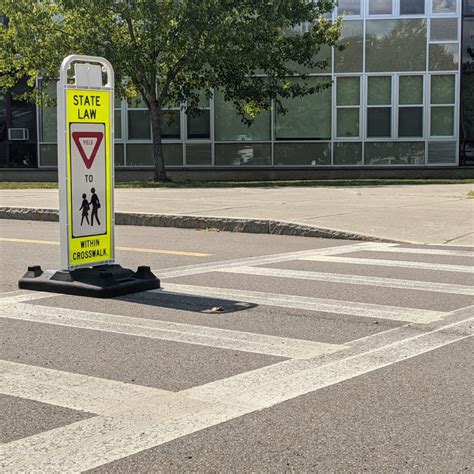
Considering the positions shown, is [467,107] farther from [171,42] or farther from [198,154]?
[171,42]

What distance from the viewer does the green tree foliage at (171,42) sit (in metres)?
25.2

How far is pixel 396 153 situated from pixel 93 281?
24320 mm

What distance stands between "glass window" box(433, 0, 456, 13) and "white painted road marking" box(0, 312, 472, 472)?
87.0ft

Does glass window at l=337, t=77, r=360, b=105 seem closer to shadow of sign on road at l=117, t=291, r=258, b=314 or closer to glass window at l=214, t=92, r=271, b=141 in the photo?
glass window at l=214, t=92, r=271, b=141

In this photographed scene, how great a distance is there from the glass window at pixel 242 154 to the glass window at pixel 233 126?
253mm

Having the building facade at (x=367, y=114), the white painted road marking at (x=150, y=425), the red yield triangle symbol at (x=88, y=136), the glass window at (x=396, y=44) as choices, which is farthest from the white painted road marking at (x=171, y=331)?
the glass window at (x=396, y=44)

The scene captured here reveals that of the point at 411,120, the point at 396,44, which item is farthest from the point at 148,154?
the point at 396,44

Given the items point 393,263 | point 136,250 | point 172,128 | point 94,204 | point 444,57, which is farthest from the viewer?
point 172,128

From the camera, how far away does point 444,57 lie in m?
30.3

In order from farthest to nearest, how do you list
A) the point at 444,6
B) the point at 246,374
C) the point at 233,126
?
the point at 233,126, the point at 444,6, the point at 246,374

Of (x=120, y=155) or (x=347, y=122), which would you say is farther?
(x=120, y=155)

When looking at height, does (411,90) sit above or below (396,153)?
above

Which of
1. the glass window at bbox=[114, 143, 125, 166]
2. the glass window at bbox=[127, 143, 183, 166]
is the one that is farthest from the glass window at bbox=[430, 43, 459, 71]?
the glass window at bbox=[114, 143, 125, 166]

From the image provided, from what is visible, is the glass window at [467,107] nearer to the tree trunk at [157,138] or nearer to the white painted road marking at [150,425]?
the tree trunk at [157,138]
